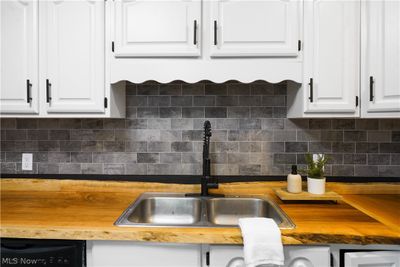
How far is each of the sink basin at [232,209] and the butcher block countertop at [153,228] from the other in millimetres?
109

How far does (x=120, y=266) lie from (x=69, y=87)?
100 cm

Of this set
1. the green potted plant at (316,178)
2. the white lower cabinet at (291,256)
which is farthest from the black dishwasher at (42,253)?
the green potted plant at (316,178)

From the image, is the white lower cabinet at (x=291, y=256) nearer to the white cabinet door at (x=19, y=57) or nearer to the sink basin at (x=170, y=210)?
the sink basin at (x=170, y=210)

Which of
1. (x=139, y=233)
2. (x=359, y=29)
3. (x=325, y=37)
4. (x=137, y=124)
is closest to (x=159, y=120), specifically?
(x=137, y=124)

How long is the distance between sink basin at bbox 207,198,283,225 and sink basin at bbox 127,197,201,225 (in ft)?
0.30

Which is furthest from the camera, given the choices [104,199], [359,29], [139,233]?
[104,199]

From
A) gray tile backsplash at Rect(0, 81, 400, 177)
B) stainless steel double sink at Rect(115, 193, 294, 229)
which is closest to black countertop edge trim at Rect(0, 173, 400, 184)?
gray tile backsplash at Rect(0, 81, 400, 177)

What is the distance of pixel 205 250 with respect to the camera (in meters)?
1.26

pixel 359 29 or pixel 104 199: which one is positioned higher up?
pixel 359 29

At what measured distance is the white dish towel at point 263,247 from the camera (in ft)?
3.82

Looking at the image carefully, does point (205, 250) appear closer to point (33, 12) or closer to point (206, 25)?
point (206, 25)

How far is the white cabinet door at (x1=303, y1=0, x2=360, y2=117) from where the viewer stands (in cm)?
158

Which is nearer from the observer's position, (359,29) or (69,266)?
(69,266)

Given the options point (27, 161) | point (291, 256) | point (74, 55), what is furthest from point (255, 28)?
point (27, 161)
